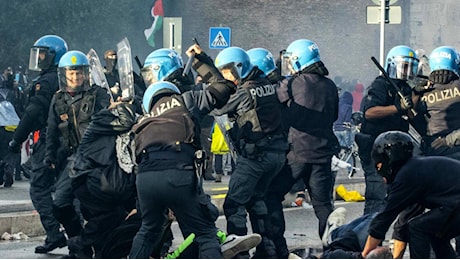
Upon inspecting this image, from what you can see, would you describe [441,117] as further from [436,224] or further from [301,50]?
[436,224]

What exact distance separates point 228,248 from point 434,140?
2.85m

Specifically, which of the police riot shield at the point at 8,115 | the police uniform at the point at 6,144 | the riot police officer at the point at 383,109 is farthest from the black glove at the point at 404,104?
the police riot shield at the point at 8,115

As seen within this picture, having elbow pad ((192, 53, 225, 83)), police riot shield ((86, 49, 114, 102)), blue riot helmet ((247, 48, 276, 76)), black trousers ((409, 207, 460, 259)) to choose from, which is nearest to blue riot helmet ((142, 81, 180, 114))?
elbow pad ((192, 53, 225, 83))

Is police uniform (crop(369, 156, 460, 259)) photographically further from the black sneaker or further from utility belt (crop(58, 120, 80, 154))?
the black sneaker

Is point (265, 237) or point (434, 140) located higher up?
point (434, 140)

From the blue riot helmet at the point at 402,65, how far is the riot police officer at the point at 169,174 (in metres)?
3.50

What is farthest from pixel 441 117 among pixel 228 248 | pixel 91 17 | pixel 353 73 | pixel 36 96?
pixel 353 73

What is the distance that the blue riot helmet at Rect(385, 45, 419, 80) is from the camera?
1170 centimetres

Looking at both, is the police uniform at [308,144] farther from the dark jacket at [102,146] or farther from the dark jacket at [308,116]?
the dark jacket at [102,146]

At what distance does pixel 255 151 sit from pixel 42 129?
2463mm

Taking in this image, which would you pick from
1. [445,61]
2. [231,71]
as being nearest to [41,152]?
[231,71]

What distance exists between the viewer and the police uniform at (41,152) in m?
11.4

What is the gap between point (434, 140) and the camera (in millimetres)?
11469

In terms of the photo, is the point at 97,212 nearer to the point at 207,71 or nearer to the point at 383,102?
the point at 207,71
